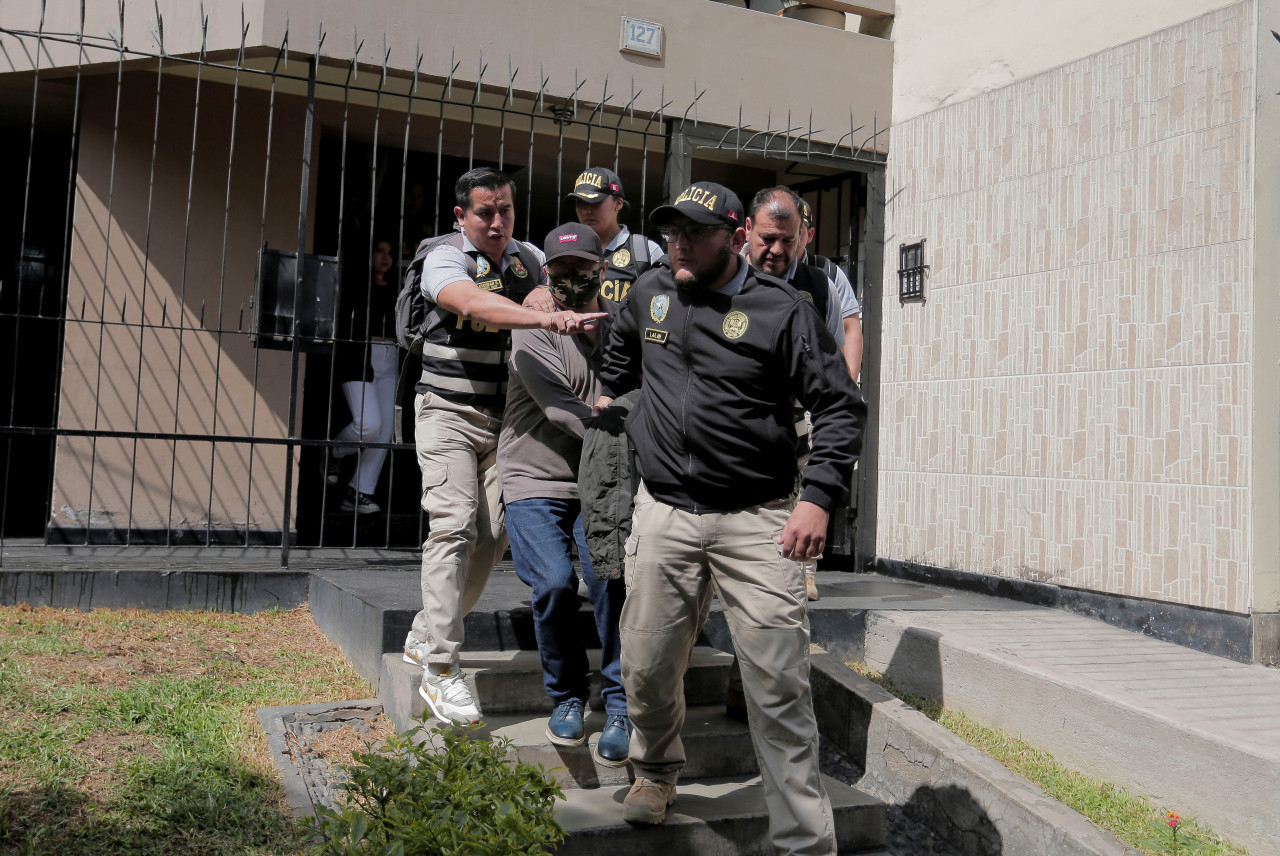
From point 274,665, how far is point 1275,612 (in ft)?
15.7

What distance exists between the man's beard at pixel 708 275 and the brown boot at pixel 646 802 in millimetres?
1573

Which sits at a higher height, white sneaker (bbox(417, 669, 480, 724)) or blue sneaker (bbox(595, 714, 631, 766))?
white sneaker (bbox(417, 669, 480, 724))

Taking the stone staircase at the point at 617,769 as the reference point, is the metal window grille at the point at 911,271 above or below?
above

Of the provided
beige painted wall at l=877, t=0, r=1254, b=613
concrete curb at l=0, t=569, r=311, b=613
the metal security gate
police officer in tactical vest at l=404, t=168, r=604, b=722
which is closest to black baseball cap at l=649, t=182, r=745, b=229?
police officer in tactical vest at l=404, t=168, r=604, b=722

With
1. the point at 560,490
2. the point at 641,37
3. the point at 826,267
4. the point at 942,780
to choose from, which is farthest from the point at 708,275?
the point at 641,37

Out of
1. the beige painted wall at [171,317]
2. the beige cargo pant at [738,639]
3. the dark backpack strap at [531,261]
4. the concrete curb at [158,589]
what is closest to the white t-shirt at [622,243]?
the dark backpack strap at [531,261]

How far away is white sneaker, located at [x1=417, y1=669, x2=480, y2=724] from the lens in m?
3.68

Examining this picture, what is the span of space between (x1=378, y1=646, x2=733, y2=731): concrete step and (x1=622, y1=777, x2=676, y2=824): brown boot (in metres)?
0.77

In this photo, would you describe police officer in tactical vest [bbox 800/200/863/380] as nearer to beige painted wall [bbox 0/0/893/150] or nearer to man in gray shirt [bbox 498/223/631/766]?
man in gray shirt [bbox 498/223/631/766]

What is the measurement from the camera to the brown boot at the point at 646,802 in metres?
3.39

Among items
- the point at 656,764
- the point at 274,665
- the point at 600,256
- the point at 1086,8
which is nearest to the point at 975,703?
the point at 656,764

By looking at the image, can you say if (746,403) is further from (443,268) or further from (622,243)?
(622,243)

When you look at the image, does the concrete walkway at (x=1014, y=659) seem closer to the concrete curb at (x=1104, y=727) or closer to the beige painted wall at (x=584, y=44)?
the concrete curb at (x=1104, y=727)

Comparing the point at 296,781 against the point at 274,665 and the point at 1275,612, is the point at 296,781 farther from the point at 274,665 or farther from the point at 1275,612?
the point at 1275,612
